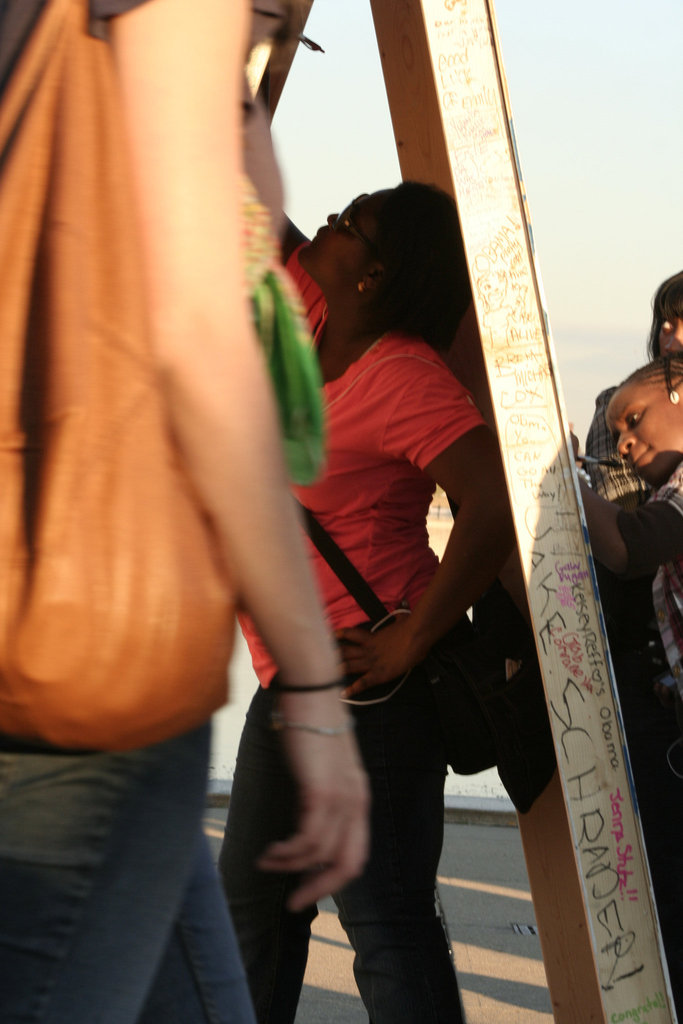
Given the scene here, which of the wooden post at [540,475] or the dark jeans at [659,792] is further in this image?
the dark jeans at [659,792]

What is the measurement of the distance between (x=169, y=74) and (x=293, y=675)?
0.44 m

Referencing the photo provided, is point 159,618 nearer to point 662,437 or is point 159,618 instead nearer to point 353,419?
point 353,419

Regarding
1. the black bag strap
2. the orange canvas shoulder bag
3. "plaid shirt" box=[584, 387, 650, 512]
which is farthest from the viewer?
"plaid shirt" box=[584, 387, 650, 512]

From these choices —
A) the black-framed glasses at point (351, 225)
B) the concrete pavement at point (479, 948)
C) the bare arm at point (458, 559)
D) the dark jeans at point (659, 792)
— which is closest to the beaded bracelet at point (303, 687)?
the bare arm at point (458, 559)

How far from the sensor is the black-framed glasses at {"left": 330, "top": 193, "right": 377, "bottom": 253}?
2254 mm

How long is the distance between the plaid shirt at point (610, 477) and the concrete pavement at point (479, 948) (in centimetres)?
139

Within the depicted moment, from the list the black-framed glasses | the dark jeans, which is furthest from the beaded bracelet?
the dark jeans

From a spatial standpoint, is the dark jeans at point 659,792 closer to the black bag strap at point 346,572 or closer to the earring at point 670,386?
the earring at point 670,386

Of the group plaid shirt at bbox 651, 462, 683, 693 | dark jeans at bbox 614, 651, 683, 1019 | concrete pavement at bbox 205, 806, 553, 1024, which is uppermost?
plaid shirt at bbox 651, 462, 683, 693

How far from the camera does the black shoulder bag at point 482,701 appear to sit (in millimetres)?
2086


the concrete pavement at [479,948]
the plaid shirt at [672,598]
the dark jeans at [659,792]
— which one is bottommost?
the concrete pavement at [479,948]

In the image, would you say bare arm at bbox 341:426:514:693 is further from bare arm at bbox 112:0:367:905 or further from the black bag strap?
bare arm at bbox 112:0:367:905

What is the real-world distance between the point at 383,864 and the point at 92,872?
1237 millimetres

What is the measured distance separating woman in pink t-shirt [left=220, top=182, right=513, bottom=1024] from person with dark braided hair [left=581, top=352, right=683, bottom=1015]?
448 millimetres
